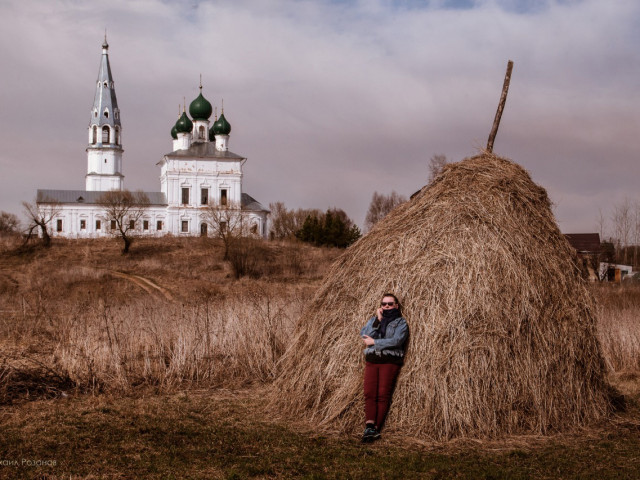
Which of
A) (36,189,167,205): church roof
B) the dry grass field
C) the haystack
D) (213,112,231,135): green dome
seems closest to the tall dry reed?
the dry grass field

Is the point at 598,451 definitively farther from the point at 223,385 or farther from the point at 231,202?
the point at 231,202

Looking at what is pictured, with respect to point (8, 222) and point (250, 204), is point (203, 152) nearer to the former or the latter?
point (250, 204)

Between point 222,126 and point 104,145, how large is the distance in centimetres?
1361

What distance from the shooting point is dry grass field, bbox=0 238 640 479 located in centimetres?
687

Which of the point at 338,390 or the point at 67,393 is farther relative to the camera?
the point at 67,393

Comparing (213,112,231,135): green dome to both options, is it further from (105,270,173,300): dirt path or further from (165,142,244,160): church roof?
(105,270,173,300): dirt path

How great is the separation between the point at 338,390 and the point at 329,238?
56.1 m

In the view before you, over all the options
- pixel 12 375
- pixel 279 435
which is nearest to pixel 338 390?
pixel 279 435

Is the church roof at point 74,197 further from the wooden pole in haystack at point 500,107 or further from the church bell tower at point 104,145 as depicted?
the wooden pole in haystack at point 500,107

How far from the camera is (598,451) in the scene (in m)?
7.54

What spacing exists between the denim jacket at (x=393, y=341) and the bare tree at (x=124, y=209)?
52.5 meters

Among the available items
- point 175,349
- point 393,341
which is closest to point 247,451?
point 393,341

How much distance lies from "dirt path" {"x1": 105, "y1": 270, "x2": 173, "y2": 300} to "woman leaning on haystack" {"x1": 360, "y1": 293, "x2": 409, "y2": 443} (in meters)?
26.3

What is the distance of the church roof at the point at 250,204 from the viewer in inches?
2725
